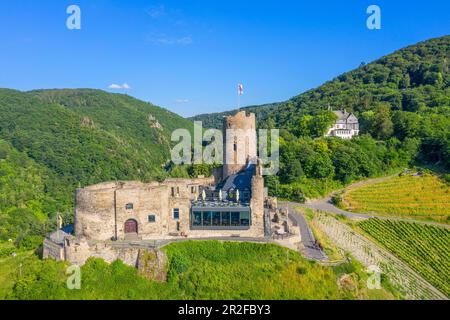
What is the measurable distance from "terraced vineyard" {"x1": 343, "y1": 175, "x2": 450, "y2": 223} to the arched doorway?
96.4 feet

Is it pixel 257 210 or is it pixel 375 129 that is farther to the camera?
pixel 375 129

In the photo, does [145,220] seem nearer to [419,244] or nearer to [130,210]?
[130,210]

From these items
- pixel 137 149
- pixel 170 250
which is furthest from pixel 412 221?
pixel 137 149

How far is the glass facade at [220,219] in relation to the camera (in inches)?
1357

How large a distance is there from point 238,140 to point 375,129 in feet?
149

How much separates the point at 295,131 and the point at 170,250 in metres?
59.5

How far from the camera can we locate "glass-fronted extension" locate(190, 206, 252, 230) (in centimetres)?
3447

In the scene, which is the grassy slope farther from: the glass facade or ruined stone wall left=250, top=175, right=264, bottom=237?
ruined stone wall left=250, top=175, right=264, bottom=237

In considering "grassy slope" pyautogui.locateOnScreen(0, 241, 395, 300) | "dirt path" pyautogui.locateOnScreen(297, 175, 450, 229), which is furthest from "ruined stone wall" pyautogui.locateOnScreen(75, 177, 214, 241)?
"dirt path" pyautogui.locateOnScreen(297, 175, 450, 229)

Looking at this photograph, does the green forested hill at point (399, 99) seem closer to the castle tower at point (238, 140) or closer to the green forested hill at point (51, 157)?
the castle tower at point (238, 140)

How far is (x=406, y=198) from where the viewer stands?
52594 millimetres

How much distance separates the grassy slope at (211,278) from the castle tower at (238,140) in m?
15.6

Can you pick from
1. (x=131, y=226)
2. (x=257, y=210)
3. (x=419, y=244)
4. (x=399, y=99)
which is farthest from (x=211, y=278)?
(x=399, y=99)
